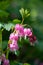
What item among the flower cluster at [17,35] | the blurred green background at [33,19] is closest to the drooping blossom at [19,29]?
the flower cluster at [17,35]

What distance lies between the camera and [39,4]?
161 inches

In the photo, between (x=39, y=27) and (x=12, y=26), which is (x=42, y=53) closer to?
(x=39, y=27)

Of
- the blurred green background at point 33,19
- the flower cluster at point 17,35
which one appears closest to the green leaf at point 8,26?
the flower cluster at point 17,35

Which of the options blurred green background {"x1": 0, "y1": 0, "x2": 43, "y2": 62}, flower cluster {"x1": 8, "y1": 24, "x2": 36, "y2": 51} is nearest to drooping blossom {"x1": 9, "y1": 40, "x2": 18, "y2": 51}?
flower cluster {"x1": 8, "y1": 24, "x2": 36, "y2": 51}

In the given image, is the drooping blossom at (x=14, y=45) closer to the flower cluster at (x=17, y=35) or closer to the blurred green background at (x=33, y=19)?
the flower cluster at (x=17, y=35)

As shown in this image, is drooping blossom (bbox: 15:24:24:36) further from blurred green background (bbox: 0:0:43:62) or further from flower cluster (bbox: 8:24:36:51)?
blurred green background (bbox: 0:0:43:62)

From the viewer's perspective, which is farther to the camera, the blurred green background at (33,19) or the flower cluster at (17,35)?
the blurred green background at (33,19)

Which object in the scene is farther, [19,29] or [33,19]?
[33,19]

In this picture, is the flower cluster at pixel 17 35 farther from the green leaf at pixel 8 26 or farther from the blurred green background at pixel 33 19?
the blurred green background at pixel 33 19

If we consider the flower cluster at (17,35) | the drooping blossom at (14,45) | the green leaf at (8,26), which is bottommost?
the drooping blossom at (14,45)

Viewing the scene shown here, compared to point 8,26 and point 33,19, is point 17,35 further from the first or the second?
point 33,19

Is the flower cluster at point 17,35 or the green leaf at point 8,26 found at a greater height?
the green leaf at point 8,26

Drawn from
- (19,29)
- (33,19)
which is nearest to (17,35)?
(19,29)

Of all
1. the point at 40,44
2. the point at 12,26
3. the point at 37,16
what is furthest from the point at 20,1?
the point at 12,26
